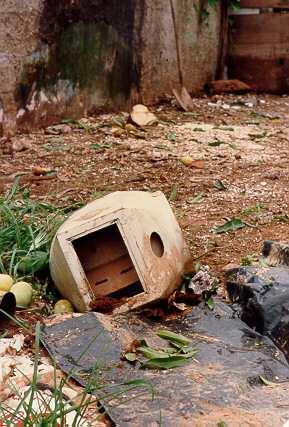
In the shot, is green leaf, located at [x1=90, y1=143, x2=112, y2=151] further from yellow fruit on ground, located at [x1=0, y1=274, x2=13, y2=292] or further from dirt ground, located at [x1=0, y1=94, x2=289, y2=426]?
yellow fruit on ground, located at [x1=0, y1=274, x2=13, y2=292]

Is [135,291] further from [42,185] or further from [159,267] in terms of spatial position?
[42,185]

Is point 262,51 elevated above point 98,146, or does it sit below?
above

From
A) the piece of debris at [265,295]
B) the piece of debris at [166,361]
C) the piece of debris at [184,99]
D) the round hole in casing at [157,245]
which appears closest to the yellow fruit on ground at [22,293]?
the piece of debris at [166,361]

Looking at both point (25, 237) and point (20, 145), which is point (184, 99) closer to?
point (20, 145)

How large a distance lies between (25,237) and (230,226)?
3.74ft

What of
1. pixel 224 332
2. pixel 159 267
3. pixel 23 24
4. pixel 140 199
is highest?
pixel 23 24

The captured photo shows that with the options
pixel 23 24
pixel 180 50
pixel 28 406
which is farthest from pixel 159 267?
pixel 180 50

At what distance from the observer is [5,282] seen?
3.49 metres

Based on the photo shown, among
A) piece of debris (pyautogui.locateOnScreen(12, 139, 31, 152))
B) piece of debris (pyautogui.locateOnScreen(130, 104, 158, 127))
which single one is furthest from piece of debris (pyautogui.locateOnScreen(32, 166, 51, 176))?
piece of debris (pyautogui.locateOnScreen(130, 104, 158, 127))

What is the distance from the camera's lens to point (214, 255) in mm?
4109

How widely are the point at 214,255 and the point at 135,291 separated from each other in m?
0.64

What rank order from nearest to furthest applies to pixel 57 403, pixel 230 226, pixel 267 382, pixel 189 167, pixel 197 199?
pixel 57 403 → pixel 267 382 → pixel 230 226 → pixel 197 199 → pixel 189 167

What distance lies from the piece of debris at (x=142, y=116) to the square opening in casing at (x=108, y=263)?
3.12 meters

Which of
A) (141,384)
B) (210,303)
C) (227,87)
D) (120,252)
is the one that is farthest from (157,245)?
(227,87)
